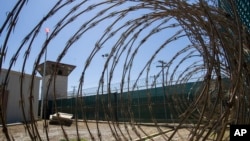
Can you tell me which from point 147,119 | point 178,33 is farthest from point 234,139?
point 147,119

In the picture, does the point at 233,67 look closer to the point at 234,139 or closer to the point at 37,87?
the point at 234,139

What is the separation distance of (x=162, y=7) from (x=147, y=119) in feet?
43.6

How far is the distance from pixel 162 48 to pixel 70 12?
195cm

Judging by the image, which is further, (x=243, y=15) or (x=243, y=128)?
(x=243, y=15)

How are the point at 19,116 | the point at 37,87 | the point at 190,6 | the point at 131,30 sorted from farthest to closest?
1. the point at 37,87
2. the point at 19,116
3. the point at 131,30
4. the point at 190,6

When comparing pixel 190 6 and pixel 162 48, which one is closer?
pixel 190 6

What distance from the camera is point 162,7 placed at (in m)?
3.27

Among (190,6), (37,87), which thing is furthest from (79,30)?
(37,87)

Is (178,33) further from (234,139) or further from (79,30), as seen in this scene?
(234,139)

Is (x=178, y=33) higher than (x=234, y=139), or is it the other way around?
(x=178, y=33)

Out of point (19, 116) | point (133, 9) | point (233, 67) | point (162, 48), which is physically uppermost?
point (133, 9)

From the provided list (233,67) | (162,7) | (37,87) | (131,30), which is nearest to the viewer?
(233,67)

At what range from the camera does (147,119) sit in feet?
52.7

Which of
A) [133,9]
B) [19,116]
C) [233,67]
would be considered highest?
[133,9]
